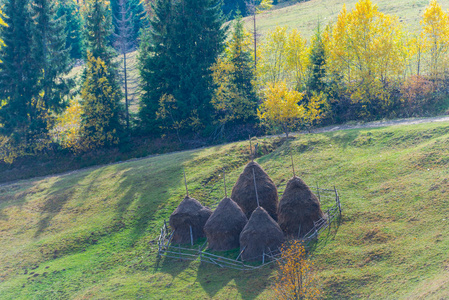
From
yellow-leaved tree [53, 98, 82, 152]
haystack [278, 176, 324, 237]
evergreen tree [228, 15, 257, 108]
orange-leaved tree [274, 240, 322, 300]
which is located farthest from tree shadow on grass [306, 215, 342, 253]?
yellow-leaved tree [53, 98, 82, 152]

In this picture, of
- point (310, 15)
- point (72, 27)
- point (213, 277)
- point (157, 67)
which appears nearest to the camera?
point (213, 277)

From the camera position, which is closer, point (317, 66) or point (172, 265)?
point (172, 265)

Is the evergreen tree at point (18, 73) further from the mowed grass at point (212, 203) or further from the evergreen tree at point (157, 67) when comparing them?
the evergreen tree at point (157, 67)

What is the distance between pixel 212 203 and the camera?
1403 inches

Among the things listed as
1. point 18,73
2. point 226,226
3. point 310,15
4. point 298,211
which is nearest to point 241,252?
point 226,226

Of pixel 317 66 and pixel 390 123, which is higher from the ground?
pixel 317 66

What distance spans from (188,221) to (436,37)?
123ft

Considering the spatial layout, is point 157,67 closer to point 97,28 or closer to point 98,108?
point 97,28

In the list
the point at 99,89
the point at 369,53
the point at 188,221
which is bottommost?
the point at 188,221

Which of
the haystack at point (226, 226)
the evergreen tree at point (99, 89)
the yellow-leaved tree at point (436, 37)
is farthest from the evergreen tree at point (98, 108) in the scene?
the yellow-leaved tree at point (436, 37)

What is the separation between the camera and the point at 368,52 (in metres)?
49.4

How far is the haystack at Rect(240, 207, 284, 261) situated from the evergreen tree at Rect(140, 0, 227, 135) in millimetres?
30698

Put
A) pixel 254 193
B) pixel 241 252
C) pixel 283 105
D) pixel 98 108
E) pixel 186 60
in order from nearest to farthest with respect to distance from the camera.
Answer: pixel 241 252 < pixel 254 193 < pixel 283 105 < pixel 98 108 < pixel 186 60

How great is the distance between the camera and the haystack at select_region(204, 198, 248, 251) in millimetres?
27578
